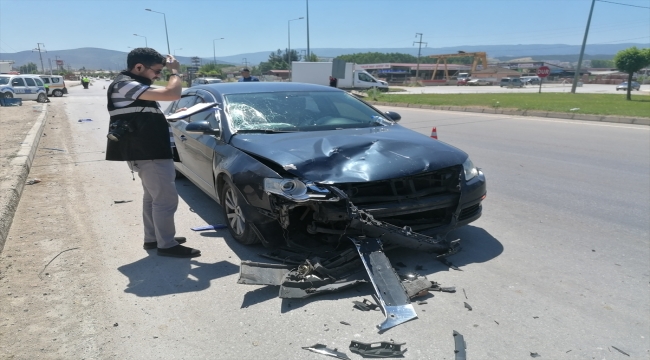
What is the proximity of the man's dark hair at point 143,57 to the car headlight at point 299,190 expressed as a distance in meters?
1.42

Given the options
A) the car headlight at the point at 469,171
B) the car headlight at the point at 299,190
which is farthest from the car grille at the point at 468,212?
the car headlight at the point at 299,190

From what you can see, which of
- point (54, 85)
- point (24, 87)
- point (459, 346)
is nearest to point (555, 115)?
point (459, 346)

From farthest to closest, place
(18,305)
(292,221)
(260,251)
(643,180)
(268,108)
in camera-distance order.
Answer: (643,180) → (268,108) → (260,251) → (292,221) → (18,305)

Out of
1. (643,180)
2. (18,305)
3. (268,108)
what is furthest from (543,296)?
(643,180)

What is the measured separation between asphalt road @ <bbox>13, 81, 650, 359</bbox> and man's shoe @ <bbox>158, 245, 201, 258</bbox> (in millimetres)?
76

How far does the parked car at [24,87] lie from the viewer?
26.8 m

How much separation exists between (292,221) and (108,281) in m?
1.50

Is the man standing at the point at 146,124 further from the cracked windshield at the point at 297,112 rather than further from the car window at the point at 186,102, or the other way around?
the car window at the point at 186,102

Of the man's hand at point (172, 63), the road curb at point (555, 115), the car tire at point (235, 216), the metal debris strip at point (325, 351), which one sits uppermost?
the man's hand at point (172, 63)

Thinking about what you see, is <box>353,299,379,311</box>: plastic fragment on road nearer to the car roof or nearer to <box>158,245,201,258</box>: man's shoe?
<box>158,245,201,258</box>: man's shoe

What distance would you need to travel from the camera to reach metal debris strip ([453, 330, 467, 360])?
8.69ft

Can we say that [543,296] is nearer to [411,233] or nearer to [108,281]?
[411,233]

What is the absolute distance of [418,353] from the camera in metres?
2.69

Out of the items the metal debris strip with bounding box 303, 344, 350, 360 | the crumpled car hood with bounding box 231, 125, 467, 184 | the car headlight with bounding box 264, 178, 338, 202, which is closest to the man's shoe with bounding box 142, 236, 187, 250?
the crumpled car hood with bounding box 231, 125, 467, 184
